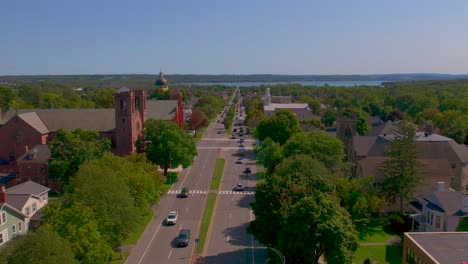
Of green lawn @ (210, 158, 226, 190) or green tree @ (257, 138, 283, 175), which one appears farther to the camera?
green lawn @ (210, 158, 226, 190)

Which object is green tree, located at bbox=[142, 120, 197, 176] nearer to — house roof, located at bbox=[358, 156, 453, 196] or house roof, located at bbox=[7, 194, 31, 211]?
house roof, located at bbox=[7, 194, 31, 211]

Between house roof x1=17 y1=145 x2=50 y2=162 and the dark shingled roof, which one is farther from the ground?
the dark shingled roof

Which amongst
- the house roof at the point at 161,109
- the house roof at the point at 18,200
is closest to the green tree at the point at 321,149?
the house roof at the point at 18,200

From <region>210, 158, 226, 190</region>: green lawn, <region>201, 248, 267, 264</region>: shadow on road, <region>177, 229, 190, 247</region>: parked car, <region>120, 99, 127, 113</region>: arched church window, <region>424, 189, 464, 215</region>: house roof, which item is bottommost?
<region>210, 158, 226, 190</region>: green lawn

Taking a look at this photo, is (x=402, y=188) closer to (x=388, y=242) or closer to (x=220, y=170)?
(x=388, y=242)

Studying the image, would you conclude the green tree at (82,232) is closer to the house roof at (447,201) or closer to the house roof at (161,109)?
the house roof at (447,201)

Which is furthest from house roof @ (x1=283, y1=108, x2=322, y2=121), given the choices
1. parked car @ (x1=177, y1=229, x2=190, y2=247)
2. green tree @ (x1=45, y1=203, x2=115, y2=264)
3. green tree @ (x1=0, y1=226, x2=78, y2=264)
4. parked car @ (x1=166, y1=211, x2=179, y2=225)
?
green tree @ (x1=0, y1=226, x2=78, y2=264)

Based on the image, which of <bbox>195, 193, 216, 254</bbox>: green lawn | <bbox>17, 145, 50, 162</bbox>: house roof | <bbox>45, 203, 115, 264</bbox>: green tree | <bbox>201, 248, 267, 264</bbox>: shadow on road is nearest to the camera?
<bbox>45, 203, 115, 264</bbox>: green tree
